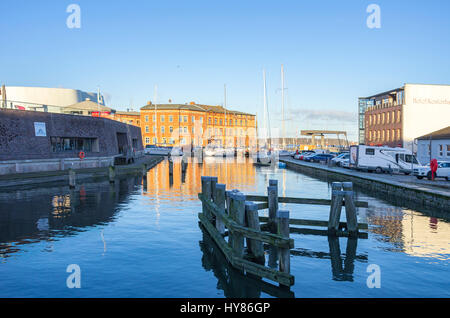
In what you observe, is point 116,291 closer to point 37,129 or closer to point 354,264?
point 354,264

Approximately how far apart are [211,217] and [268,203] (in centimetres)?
220

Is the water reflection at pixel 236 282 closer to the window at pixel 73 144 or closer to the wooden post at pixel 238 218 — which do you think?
the wooden post at pixel 238 218

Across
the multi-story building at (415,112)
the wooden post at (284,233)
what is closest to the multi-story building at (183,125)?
the multi-story building at (415,112)

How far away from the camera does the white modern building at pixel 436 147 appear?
152ft

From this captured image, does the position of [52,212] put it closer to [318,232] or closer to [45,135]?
[318,232]

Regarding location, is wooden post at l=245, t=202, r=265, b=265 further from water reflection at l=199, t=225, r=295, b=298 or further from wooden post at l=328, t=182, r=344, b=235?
wooden post at l=328, t=182, r=344, b=235

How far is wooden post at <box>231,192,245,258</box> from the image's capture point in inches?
403

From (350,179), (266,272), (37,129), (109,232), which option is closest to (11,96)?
(37,129)

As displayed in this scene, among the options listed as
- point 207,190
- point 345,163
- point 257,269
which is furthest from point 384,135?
point 257,269

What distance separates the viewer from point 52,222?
1599cm

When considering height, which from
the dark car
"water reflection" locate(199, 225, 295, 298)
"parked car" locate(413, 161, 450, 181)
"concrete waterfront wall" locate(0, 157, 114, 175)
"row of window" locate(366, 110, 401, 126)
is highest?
"row of window" locate(366, 110, 401, 126)

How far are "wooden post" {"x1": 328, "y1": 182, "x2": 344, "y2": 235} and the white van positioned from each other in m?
28.0

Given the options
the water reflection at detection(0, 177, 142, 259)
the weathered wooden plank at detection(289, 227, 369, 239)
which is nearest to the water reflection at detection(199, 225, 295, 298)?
the weathered wooden plank at detection(289, 227, 369, 239)

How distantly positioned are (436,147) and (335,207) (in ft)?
136
